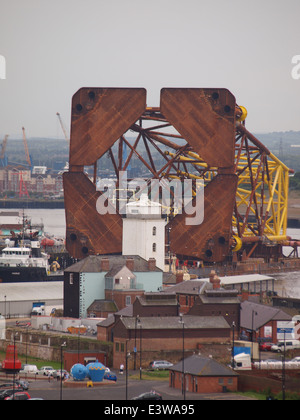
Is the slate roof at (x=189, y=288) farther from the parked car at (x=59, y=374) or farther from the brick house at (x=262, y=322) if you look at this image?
the parked car at (x=59, y=374)

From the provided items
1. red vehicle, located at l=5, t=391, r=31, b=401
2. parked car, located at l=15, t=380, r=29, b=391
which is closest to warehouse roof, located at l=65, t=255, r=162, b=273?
parked car, located at l=15, t=380, r=29, b=391

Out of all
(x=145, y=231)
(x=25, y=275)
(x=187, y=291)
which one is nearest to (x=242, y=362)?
(x=187, y=291)

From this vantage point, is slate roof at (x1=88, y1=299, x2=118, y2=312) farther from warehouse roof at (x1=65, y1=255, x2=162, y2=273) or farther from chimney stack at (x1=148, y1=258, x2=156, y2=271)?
chimney stack at (x1=148, y1=258, x2=156, y2=271)

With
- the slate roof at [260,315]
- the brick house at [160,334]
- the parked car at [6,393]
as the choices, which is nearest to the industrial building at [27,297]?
the slate roof at [260,315]

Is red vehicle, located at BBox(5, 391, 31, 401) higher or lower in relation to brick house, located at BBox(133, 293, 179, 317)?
lower
